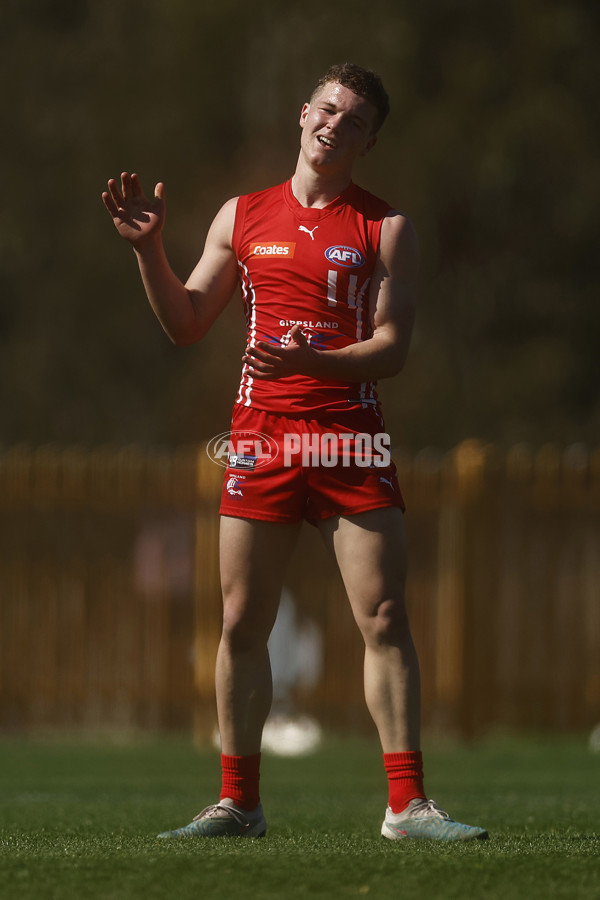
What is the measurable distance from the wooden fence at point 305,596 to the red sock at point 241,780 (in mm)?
6508

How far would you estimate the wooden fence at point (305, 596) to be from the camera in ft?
36.1

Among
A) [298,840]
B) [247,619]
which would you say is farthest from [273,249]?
[298,840]

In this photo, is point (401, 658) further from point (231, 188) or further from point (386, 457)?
point (231, 188)

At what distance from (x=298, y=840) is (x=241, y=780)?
0.25m

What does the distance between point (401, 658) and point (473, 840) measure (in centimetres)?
54

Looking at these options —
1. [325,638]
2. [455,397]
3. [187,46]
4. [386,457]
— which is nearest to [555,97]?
[455,397]

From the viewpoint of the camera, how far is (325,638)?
11.4 meters

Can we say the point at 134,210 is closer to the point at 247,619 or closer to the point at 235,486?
the point at 235,486

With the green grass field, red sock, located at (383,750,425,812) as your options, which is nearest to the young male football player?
red sock, located at (383,750,425,812)

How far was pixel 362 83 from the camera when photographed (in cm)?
424

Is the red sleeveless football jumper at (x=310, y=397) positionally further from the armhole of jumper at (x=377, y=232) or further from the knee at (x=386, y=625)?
the knee at (x=386, y=625)

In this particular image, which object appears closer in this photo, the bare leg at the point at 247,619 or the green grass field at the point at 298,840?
the green grass field at the point at 298,840

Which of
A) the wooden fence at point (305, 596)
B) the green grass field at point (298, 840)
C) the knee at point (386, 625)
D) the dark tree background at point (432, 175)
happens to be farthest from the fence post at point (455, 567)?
the dark tree background at point (432, 175)

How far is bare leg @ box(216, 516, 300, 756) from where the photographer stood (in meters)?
4.15
